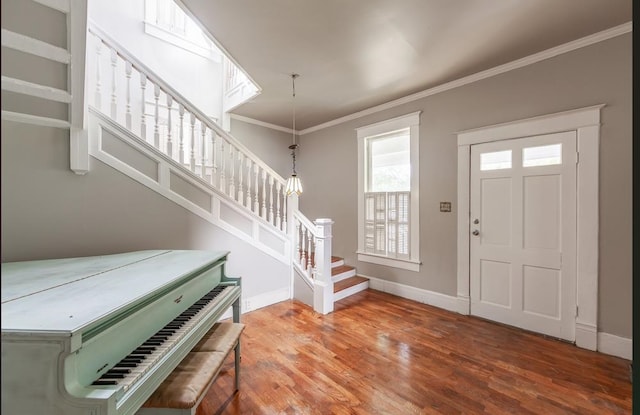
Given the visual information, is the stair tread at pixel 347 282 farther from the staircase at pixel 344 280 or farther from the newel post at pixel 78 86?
the newel post at pixel 78 86

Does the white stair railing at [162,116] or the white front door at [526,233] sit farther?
the white front door at [526,233]

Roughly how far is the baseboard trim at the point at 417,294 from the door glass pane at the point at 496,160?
154cm

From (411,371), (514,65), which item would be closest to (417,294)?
(411,371)

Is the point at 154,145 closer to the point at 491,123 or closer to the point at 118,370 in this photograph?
the point at 118,370

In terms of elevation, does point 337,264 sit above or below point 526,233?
below

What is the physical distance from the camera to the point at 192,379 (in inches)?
52.5

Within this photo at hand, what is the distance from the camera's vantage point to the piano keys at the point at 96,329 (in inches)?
31.9

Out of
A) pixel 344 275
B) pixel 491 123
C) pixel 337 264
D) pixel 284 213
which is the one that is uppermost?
pixel 491 123

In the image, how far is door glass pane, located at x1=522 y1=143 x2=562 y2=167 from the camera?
2629 mm

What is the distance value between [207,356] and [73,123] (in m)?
1.82

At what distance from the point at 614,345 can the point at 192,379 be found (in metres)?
3.23

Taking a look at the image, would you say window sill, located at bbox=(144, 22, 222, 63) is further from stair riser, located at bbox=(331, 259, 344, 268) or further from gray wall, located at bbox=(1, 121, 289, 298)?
stair riser, located at bbox=(331, 259, 344, 268)

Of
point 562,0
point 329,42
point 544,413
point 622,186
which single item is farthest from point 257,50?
point 544,413

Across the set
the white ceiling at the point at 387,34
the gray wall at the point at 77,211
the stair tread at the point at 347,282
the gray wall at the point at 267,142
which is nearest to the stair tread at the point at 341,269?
the stair tread at the point at 347,282
